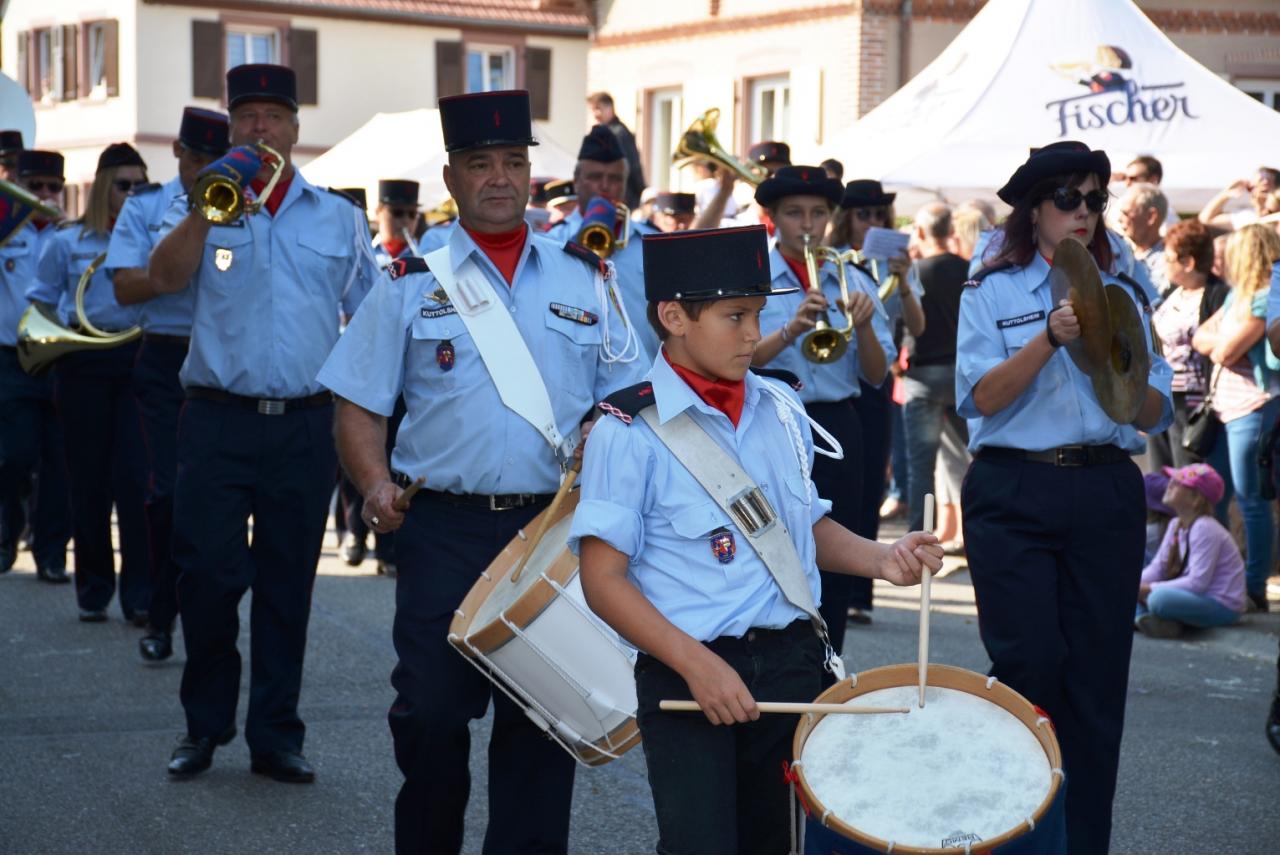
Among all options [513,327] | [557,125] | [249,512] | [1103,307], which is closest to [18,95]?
[249,512]

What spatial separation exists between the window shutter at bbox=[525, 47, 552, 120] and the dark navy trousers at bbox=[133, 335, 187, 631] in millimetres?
34304

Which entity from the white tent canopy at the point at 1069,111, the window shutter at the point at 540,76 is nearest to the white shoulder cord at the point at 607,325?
the white tent canopy at the point at 1069,111

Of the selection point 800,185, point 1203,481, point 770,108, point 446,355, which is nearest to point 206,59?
point 770,108

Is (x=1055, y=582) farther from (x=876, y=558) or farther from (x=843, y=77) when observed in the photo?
(x=843, y=77)

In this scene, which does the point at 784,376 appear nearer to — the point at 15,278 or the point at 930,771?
the point at 930,771

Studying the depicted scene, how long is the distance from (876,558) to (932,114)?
1024 centimetres

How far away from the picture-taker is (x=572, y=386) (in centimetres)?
532

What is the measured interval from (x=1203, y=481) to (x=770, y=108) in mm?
19759

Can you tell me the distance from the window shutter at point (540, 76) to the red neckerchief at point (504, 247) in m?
37.6

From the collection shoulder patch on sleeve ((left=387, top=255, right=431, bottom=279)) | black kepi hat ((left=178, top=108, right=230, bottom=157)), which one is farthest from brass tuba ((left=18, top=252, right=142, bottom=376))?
shoulder patch on sleeve ((left=387, top=255, right=431, bottom=279))

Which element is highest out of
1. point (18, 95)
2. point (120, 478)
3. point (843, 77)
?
point (843, 77)

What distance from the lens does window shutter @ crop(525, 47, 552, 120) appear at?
139 feet

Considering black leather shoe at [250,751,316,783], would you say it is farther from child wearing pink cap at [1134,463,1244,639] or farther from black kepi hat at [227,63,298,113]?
child wearing pink cap at [1134,463,1244,639]

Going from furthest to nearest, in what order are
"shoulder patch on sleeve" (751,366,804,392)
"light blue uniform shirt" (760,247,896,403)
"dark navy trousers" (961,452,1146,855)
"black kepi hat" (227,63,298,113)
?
"light blue uniform shirt" (760,247,896,403), "black kepi hat" (227,63,298,113), "dark navy trousers" (961,452,1146,855), "shoulder patch on sleeve" (751,366,804,392)
